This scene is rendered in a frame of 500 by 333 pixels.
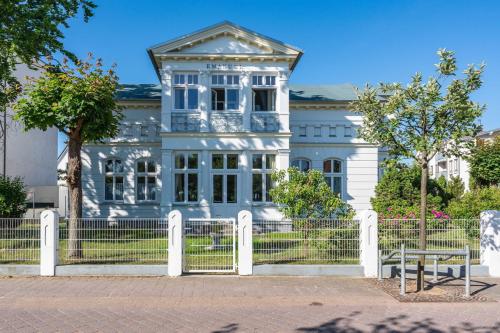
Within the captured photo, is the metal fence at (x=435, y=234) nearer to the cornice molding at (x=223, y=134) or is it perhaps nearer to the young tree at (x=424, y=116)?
the young tree at (x=424, y=116)

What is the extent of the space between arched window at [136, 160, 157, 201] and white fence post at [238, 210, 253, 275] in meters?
11.5

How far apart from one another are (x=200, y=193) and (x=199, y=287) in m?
10.2

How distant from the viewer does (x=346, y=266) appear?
31.6 ft

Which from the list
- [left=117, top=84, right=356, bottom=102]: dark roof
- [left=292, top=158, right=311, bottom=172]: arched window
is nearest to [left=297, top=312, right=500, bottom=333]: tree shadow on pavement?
[left=292, top=158, right=311, bottom=172]: arched window

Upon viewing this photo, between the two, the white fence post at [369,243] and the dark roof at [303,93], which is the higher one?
the dark roof at [303,93]

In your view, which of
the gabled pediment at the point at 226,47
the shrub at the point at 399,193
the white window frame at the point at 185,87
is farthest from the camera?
the white window frame at the point at 185,87

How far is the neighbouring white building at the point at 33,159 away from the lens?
2573cm

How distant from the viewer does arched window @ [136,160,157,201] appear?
66.3 feet

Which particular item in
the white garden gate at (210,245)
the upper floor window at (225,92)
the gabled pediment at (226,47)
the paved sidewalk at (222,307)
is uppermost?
the gabled pediment at (226,47)

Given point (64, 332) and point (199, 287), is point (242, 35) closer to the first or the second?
point (199, 287)

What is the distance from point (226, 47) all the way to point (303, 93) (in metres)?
5.88

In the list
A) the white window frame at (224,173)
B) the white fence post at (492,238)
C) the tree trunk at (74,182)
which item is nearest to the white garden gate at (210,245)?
the tree trunk at (74,182)

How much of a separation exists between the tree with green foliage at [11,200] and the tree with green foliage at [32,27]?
13.3 ft

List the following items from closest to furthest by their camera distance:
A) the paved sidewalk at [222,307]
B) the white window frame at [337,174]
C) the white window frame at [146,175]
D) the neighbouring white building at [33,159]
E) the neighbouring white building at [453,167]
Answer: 1. the paved sidewalk at [222,307]
2. the white window frame at [146,175]
3. the white window frame at [337,174]
4. the neighbouring white building at [33,159]
5. the neighbouring white building at [453,167]
